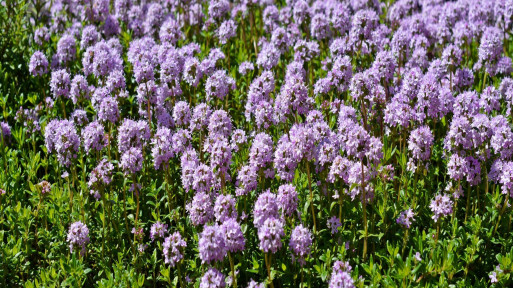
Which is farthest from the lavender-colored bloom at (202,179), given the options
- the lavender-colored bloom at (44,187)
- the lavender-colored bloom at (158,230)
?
the lavender-colored bloom at (44,187)

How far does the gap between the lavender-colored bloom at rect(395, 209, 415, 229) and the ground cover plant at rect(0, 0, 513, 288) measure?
0.07ft

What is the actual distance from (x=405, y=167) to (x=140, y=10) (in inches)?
251

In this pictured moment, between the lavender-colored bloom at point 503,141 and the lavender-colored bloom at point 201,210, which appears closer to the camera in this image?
the lavender-colored bloom at point 201,210

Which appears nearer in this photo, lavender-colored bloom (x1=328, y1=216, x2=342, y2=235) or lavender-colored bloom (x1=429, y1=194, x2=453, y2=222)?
lavender-colored bloom (x1=429, y1=194, x2=453, y2=222)

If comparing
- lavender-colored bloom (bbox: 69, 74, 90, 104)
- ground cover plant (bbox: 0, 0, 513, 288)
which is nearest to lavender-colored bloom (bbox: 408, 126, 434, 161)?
ground cover plant (bbox: 0, 0, 513, 288)

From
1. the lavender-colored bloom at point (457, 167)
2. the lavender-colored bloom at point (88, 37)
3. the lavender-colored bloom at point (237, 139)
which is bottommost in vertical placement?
the lavender-colored bloom at point (457, 167)

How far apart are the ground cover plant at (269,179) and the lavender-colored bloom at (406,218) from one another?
2 cm

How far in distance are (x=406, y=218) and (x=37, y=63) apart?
5348 millimetres

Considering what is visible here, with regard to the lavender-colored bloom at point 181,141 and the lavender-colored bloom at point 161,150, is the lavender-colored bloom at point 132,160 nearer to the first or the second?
the lavender-colored bloom at point 161,150

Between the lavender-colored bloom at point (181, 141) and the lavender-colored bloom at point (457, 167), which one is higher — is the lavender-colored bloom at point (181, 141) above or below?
above

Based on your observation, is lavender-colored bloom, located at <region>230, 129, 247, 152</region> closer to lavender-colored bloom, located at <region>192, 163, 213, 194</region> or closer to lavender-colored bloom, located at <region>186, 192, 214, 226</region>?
lavender-colored bloom, located at <region>192, 163, 213, 194</region>

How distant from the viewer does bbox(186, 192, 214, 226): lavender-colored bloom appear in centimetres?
518

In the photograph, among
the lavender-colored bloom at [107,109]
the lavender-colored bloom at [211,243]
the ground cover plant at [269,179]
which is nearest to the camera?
the lavender-colored bloom at [211,243]

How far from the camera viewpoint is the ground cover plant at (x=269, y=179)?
516cm
